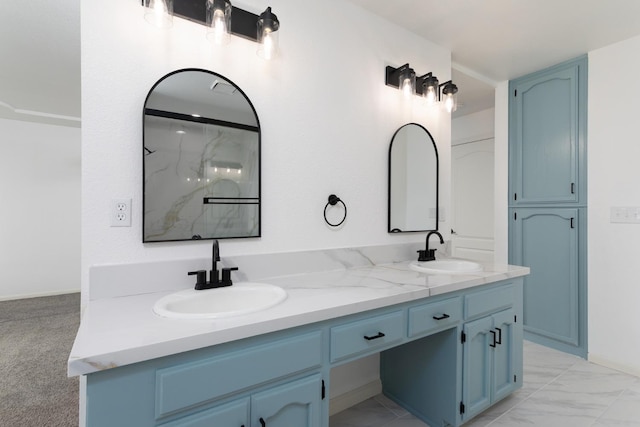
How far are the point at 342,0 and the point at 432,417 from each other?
2.41 metres

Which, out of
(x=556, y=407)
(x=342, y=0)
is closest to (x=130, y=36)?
(x=342, y=0)

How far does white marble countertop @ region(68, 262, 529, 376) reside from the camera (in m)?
0.78

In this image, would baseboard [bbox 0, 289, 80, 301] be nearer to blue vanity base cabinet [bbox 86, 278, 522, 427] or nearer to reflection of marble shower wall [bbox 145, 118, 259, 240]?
reflection of marble shower wall [bbox 145, 118, 259, 240]

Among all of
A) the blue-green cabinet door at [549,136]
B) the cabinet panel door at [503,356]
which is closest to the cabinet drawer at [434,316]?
the cabinet panel door at [503,356]

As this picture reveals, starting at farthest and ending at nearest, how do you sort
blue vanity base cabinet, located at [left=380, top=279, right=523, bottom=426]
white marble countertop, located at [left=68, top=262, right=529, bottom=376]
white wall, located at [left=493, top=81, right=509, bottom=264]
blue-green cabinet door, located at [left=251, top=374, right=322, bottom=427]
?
white wall, located at [left=493, top=81, right=509, bottom=264] → blue vanity base cabinet, located at [left=380, top=279, right=523, bottom=426] → blue-green cabinet door, located at [left=251, top=374, right=322, bottom=427] → white marble countertop, located at [left=68, top=262, right=529, bottom=376]

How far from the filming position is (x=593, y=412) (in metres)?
1.80

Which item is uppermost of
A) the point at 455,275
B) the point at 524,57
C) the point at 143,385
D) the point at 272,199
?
the point at 524,57

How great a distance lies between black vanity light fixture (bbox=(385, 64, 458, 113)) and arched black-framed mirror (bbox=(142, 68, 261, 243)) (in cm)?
104

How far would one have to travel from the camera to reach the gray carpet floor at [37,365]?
1.77 metres

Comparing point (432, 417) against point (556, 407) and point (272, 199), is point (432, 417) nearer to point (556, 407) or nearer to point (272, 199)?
point (556, 407)

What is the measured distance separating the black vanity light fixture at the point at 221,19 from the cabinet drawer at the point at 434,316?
4.56 feet

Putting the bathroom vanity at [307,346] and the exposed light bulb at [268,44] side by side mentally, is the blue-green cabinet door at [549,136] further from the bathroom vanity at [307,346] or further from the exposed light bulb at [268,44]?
the exposed light bulb at [268,44]

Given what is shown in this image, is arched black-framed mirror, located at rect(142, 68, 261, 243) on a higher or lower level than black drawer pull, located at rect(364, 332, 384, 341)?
higher

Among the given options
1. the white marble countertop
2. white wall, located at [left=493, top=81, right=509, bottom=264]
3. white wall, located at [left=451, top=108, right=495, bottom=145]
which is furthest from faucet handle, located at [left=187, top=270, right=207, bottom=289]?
white wall, located at [left=451, top=108, right=495, bottom=145]
